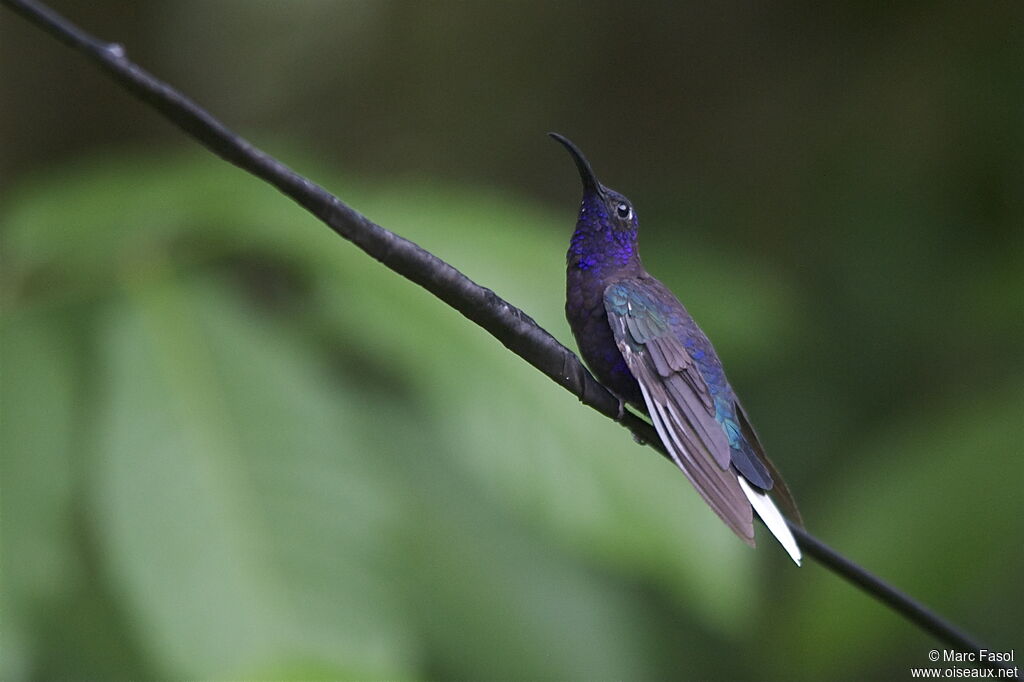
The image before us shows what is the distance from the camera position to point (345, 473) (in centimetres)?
158

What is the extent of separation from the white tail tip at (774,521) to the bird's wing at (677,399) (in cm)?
2

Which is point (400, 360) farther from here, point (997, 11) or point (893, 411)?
point (997, 11)

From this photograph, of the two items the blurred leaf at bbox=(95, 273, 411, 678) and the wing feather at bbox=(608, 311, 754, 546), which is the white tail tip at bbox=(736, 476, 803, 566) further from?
the blurred leaf at bbox=(95, 273, 411, 678)

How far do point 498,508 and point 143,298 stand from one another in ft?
2.54

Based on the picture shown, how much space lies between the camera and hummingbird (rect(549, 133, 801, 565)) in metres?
0.73

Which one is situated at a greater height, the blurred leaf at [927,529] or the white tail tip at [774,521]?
the white tail tip at [774,521]

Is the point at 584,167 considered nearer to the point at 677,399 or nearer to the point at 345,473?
the point at 677,399

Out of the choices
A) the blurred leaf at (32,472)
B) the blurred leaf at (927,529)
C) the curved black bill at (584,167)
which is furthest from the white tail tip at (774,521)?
the blurred leaf at (927,529)

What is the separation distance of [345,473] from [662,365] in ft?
2.59

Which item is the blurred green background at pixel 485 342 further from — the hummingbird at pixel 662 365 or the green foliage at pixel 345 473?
the hummingbird at pixel 662 365

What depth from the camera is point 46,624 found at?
170 centimetres

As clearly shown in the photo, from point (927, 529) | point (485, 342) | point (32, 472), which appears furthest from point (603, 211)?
point (927, 529)

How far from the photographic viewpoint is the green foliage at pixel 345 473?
4.80ft

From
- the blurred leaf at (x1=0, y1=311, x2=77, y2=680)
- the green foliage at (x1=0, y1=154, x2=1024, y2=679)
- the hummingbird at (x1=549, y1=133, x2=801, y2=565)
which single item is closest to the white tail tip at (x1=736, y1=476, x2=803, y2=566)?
the hummingbird at (x1=549, y1=133, x2=801, y2=565)
